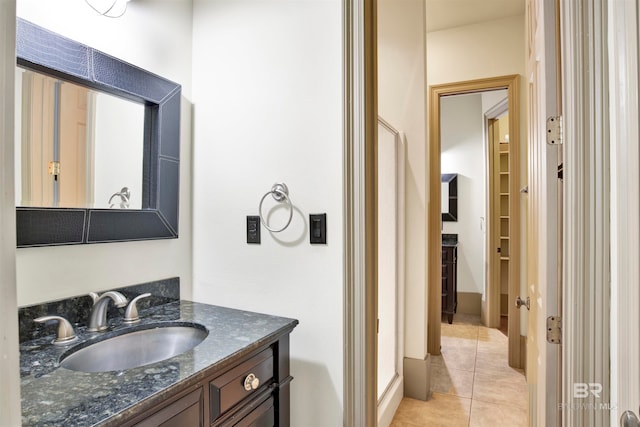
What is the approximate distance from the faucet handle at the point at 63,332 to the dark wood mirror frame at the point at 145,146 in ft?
0.77

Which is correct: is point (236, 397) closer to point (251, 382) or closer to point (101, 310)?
point (251, 382)

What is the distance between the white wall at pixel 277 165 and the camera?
1292 millimetres

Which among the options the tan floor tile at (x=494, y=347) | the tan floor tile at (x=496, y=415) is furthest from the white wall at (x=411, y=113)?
the tan floor tile at (x=494, y=347)

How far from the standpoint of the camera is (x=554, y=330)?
108 centimetres

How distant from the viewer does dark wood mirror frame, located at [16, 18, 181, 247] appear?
1.04m

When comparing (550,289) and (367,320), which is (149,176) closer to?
(367,320)

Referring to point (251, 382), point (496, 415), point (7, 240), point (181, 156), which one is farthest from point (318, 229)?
point (496, 415)

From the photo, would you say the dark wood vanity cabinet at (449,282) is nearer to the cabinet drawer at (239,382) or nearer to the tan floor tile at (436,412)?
the tan floor tile at (436,412)

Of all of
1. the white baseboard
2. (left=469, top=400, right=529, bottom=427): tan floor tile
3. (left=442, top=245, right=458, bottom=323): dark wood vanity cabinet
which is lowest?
(left=469, top=400, right=529, bottom=427): tan floor tile

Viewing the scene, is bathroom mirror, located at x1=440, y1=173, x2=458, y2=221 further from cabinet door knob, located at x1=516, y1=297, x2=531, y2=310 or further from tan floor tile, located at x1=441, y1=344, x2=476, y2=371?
cabinet door knob, located at x1=516, y1=297, x2=531, y2=310

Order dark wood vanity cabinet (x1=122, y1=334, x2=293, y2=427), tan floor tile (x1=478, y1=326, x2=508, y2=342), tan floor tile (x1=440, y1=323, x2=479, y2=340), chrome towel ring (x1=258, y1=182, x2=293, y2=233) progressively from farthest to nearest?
1. tan floor tile (x1=440, y1=323, x2=479, y2=340)
2. tan floor tile (x1=478, y1=326, x2=508, y2=342)
3. chrome towel ring (x1=258, y1=182, x2=293, y2=233)
4. dark wood vanity cabinet (x1=122, y1=334, x2=293, y2=427)

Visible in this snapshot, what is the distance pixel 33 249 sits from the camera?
1.05 meters

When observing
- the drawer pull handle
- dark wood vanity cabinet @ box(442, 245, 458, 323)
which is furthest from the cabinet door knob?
dark wood vanity cabinet @ box(442, 245, 458, 323)

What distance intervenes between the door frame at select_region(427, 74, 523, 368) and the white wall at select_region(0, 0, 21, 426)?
2.85 meters
